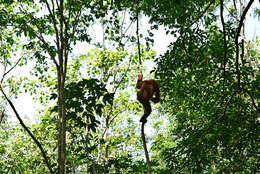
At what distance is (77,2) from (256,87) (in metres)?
3.81

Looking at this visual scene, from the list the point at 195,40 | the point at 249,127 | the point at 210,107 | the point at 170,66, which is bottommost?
the point at 249,127

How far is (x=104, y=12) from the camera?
4.68 metres

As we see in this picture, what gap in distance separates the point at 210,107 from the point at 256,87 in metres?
0.96

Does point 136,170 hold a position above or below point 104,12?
below

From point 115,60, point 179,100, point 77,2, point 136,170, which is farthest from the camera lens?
point 115,60

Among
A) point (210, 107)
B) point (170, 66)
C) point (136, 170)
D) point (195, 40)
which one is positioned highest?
point (195, 40)

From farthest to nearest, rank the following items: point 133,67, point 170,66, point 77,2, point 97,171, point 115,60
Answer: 1. point 133,67
2. point 115,60
3. point 77,2
4. point 170,66
5. point 97,171

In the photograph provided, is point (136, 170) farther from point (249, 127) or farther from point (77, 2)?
point (77, 2)

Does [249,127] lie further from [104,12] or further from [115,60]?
[115,60]

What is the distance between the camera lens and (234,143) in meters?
4.85

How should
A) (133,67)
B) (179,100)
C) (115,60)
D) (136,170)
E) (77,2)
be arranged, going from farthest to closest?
(133,67) < (115,60) < (179,100) < (77,2) < (136,170)

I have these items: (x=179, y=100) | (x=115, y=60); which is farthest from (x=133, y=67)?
(x=179, y=100)

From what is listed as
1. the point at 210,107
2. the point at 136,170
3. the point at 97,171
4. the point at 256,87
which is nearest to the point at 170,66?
the point at 210,107

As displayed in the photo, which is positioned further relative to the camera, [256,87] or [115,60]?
[115,60]
